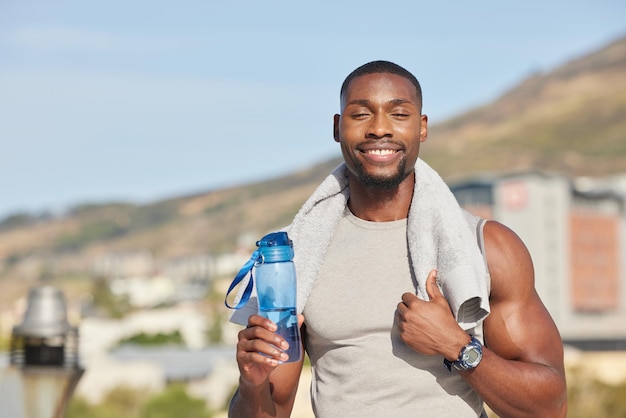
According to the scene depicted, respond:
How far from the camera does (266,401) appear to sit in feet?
14.4

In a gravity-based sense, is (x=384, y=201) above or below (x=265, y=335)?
above

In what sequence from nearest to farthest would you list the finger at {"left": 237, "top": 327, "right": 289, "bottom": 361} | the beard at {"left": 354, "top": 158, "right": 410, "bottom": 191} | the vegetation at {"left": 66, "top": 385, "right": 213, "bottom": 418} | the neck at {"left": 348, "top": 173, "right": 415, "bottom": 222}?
the finger at {"left": 237, "top": 327, "right": 289, "bottom": 361} < the beard at {"left": 354, "top": 158, "right": 410, "bottom": 191} < the neck at {"left": 348, "top": 173, "right": 415, "bottom": 222} < the vegetation at {"left": 66, "top": 385, "right": 213, "bottom": 418}

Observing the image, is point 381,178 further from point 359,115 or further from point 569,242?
point 569,242

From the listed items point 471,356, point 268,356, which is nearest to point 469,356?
point 471,356

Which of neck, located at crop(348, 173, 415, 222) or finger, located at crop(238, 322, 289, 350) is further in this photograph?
neck, located at crop(348, 173, 415, 222)

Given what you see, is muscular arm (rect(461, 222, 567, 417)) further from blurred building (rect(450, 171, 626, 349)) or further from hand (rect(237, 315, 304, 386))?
blurred building (rect(450, 171, 626, 349))

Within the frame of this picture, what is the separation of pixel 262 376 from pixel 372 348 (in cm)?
38

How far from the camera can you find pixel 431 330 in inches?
158

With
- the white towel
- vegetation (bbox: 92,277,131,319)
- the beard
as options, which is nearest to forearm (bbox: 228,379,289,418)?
the white towel

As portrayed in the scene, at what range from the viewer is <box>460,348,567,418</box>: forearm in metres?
4.05

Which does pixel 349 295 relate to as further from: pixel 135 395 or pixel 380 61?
pixel 135 395

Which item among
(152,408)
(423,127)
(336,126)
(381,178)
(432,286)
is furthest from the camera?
(152,408)

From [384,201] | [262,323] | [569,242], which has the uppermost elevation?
[384,201]

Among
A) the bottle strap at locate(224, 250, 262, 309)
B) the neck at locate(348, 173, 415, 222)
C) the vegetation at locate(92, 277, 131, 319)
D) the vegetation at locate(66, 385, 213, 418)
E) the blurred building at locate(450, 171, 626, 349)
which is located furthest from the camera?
the vegetation at locate(92, 277, 131, 319)
